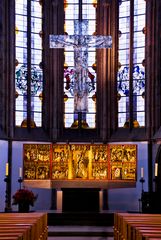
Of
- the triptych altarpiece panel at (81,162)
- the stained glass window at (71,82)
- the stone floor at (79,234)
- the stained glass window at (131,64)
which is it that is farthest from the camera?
the stained glass window at (71,82)

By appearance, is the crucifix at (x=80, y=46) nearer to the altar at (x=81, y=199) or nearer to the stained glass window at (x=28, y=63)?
the stained glass window at (x=28, y=63)

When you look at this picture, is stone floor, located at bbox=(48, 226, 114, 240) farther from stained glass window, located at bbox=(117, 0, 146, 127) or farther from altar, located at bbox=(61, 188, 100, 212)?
stained glass window, located at bbox=(117, 0, 146, 127)

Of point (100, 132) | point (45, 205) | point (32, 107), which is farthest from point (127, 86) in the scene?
point (45, 205)

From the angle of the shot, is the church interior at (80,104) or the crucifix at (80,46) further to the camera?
the crucifix at (80,46)

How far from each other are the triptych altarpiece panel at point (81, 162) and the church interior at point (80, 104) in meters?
0.04

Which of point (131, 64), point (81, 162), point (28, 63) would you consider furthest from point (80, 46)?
point (81, 162)

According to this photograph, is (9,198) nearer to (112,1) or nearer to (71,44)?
(71,44)

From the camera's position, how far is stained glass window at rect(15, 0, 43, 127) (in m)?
29.7

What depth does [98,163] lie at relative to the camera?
26.8 m

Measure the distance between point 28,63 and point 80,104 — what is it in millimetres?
3708

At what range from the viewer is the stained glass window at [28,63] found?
29672 mm

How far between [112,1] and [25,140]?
7.10 metres

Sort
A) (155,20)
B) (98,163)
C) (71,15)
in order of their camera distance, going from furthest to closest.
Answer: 1. (71,15)
2. (155,20)
3. (98,163)

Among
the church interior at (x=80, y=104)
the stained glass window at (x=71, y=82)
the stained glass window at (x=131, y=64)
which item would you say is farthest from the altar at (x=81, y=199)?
the stained glass window at (x=71, y=82)
